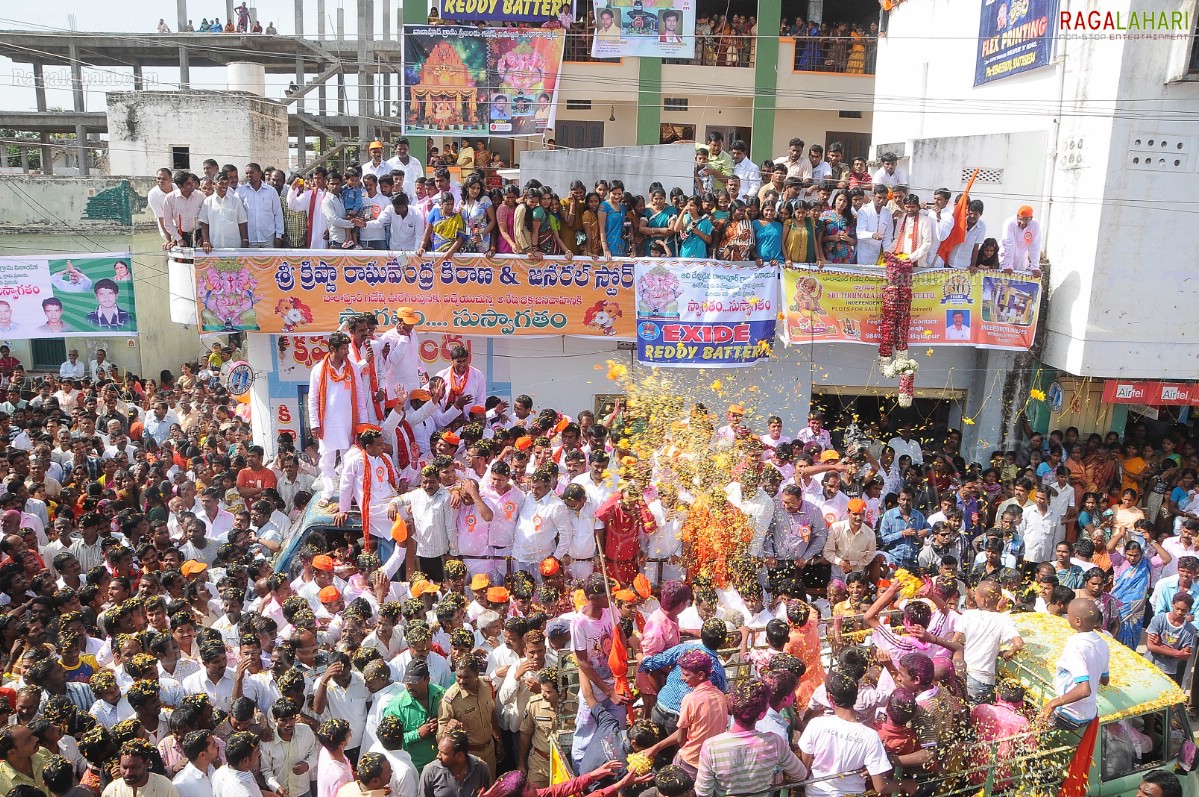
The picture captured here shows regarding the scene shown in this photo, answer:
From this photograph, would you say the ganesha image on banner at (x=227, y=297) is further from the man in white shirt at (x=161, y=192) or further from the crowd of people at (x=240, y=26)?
the crowd of people at (x=240, y=26)

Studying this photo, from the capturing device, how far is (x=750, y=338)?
38.7ft

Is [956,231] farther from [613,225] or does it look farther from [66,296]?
[66,296]

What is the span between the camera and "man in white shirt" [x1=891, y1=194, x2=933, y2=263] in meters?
11.5

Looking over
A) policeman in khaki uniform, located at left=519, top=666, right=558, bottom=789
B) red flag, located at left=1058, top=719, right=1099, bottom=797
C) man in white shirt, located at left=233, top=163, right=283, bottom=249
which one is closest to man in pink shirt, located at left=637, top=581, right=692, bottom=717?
policeman in khaki uniform, located at left=519, top=666, right=558, bottom=789

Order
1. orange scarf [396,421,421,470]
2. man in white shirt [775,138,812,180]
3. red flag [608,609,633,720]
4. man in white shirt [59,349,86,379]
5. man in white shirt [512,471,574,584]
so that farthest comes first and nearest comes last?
man in white shirt [59,349,86,379] < man in white shirt [775,138,812,180] < orange scarf [396,421,421,470] < man in white shirt [512,471,574,584] < red flag [608,609,633,720]

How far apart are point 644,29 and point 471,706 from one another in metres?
15.6

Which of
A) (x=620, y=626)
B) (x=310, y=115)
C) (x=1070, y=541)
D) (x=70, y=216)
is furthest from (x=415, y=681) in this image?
(x=310, y=115)

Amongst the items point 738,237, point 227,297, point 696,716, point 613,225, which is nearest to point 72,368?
point 227,297

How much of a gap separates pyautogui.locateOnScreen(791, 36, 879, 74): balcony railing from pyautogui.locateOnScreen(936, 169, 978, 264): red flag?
29.9 feet

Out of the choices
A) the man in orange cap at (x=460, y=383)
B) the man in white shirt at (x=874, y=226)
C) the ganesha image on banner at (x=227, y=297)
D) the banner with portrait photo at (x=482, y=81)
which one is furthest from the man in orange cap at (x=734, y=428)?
the banner with portrait photo at (x=482, y=81)

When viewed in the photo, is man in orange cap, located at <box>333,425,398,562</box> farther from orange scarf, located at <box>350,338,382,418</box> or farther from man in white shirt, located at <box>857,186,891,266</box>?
man in white shirt, located at <box>857,186,891,266</box>

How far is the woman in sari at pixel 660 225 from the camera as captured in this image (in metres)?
11.7

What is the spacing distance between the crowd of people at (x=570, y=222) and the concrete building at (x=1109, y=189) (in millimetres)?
646

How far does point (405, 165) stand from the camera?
1282 cm
